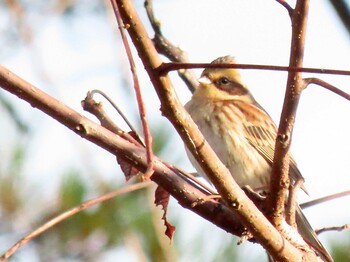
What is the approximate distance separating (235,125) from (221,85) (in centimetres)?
46

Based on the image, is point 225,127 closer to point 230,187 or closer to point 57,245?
point 57,245

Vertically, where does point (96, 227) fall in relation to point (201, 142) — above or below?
above

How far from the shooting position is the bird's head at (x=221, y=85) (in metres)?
5.11

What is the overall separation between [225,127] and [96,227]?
201 centimetres

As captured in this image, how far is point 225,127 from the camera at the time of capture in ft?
16.0

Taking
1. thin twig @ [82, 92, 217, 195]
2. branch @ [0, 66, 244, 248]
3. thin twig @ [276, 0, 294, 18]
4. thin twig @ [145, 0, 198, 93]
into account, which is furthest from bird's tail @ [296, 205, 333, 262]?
thin twig @ [276, 0, 294, 18]

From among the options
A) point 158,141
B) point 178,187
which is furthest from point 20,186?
point 178,187

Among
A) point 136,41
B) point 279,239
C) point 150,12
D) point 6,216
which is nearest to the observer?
point 136,41

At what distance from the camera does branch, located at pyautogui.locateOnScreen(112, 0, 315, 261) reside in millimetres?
1829

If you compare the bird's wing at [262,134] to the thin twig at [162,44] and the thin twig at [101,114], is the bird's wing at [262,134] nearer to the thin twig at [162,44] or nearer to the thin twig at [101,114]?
the thin twig at [162,44]

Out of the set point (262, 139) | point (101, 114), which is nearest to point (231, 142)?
point (262, 139)

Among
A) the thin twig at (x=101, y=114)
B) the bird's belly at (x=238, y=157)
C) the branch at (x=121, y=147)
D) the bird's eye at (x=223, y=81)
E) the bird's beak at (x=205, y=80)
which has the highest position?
the bird's eye at (x=223, y=81)

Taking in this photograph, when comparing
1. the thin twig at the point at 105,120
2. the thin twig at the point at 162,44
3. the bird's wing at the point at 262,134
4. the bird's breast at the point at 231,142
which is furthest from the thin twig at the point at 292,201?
the bird's wing at the point at 262,134

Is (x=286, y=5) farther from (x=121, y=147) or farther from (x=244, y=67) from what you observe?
(x=121, y=147)
